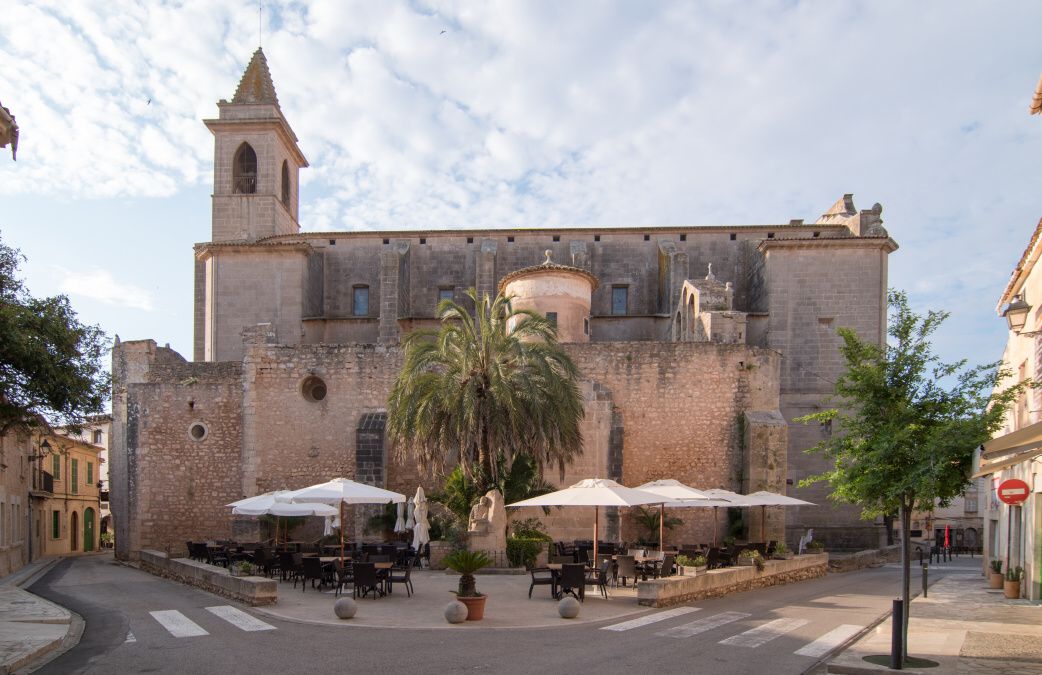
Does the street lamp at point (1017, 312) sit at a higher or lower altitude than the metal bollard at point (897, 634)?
higher

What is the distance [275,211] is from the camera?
→ 37.8 metres

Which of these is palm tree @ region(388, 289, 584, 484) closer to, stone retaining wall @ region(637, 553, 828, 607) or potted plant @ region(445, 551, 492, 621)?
stone retaining wall @ region(637, 553, 828, 607)

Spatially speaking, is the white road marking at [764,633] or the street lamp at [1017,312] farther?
the street lamp at [1017,312]

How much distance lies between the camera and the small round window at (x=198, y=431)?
2658cm

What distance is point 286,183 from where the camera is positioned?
40.4m

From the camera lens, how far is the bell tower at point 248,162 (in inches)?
1478

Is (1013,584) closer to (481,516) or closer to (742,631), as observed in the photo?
(742,631)

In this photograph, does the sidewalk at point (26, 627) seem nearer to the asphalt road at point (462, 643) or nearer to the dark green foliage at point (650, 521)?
the asphalt road at point (462, 643)

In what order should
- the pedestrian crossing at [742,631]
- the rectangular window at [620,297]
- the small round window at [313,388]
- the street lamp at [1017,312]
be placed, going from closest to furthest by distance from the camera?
1. the pedestrian crossing at [742,631]
2. the street lamp at [1017,312]
3. the small round window at [313,388]
4. the rectangular window at [620,297]

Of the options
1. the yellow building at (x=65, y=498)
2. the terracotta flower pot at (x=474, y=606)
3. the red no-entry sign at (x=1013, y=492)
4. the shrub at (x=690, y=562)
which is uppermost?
the red no-entry sign at (x=1013, y=492)

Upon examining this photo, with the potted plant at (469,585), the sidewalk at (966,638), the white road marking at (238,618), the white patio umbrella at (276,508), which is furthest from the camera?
the white patio umbrella at (276,508)

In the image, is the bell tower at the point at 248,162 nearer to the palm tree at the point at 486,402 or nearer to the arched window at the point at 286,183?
the arched window at the point at 286,183

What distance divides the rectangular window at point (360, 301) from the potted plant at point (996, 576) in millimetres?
23795

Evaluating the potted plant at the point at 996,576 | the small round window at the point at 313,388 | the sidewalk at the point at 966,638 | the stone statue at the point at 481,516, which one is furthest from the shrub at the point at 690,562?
the small round window at the point at 313,388
